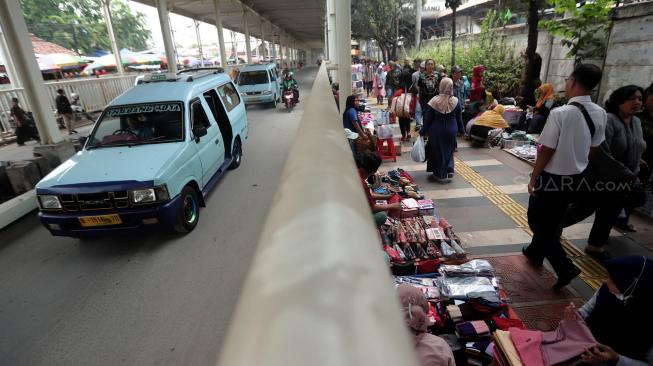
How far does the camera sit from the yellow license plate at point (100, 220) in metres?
4.22

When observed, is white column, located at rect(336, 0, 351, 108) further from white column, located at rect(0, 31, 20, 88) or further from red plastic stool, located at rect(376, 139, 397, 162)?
white column, located at rect(0, 31, 20, 88)

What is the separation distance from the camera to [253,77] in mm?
16125

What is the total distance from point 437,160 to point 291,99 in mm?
10281

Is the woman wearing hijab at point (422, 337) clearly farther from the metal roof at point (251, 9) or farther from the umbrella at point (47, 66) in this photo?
the umbrella at point (47, 66)

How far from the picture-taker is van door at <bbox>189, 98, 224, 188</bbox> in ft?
18.2

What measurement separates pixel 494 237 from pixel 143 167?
4.41 metres

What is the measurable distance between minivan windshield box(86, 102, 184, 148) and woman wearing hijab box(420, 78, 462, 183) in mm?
4062

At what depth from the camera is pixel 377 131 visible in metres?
7.48

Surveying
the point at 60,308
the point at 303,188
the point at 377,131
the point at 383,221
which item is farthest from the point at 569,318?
the point at 377,131

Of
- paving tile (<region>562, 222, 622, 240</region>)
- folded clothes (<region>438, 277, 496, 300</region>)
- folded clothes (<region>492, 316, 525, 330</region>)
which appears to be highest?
folded clothes (<region>438, 277, 496, 300</region>)

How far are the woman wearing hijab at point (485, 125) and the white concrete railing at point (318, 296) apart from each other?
27.9ft

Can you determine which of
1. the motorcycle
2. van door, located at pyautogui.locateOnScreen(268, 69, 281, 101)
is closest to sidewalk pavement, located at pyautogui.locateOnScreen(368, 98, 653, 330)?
the motorcycle

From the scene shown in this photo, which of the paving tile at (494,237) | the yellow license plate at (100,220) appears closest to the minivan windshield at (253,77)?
the yellow license plate at (100,220)

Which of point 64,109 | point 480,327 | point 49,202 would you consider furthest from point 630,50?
point 64,109
